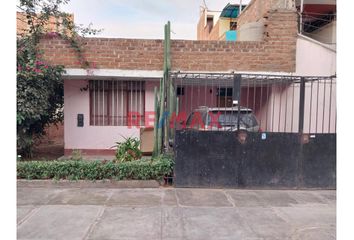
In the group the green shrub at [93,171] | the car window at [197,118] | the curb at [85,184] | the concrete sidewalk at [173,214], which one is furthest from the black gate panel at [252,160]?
the car window at [197,118]

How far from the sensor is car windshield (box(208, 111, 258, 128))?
682 cm

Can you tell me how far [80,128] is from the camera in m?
9.27

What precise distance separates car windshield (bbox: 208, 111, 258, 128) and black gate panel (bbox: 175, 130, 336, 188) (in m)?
0.70

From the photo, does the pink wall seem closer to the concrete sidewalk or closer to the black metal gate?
the concrete sidewalk

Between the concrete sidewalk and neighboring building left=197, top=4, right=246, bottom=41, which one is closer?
the concrete sidewalk

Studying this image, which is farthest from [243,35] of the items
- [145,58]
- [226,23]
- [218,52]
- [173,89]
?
[226,23]

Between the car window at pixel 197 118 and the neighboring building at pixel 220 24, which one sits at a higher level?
the neighboring building at pixel 220 24

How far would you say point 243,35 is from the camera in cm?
956

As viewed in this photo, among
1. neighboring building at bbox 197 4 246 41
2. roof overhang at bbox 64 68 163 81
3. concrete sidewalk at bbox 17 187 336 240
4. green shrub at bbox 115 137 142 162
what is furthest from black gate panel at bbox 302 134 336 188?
neighboring building at bbox 197 4 246 41

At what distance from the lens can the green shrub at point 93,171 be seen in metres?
6.21

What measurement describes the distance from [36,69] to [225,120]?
4994 mm

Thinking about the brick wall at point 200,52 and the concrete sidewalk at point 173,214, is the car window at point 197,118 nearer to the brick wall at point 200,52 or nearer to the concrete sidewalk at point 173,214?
the brick wall at point 200,52

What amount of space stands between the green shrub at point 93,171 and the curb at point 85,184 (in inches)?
4.0

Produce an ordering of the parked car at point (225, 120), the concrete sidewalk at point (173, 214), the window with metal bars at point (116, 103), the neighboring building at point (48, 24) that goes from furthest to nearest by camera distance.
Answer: the window with metal bars at point (116, 103)
the neighboring building at point (48, 24)
the parked car at point (225, 120)
the concrete sidewalk at point (173, 214)
